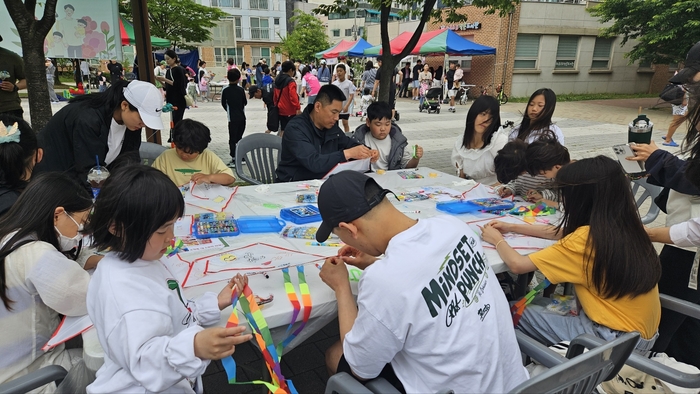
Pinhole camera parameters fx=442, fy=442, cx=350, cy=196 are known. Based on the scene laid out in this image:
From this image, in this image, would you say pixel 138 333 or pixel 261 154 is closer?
pixel 138 333

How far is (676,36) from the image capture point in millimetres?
14867

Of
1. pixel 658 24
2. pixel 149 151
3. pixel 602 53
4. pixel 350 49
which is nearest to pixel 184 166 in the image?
pixel 149 151

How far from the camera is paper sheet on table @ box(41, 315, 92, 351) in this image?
1.45 metres

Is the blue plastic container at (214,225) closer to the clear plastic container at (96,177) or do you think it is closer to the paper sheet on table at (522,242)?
the clear plastic container at (96,177)

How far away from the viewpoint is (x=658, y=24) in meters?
15.0

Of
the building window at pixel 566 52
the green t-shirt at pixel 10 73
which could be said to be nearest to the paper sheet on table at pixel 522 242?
the green t-shirt at pixel 10 73

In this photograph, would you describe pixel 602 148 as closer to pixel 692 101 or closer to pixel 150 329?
pixel 692 101

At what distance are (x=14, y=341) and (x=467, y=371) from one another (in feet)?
4.78

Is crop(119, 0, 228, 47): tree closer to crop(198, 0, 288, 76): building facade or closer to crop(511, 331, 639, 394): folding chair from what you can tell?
crop(198, 0, 288, 76): building facade

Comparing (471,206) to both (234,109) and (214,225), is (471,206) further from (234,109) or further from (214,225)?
(234,109)

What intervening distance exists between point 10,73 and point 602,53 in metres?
22.8

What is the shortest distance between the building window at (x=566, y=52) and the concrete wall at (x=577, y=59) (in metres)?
0.20

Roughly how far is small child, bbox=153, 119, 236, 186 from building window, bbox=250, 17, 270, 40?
149ft

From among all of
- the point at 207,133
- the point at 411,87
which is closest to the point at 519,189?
the point at 207,133
